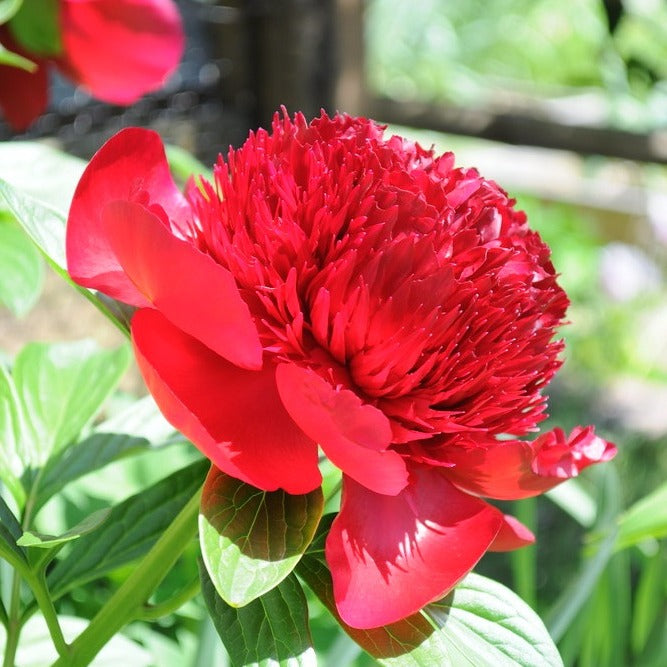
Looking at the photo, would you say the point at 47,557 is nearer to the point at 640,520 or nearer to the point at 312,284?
the point at 312,284

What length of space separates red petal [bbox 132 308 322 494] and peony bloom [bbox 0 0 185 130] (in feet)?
0.82

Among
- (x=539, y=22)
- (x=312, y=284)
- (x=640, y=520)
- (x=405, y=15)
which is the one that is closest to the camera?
(x=312, y=284)

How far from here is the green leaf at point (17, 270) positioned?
39 cm

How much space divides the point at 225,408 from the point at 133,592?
61 millimetres

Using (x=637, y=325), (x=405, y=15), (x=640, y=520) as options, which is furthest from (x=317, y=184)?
(x=405, y=15)

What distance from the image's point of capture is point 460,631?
246 millimetres

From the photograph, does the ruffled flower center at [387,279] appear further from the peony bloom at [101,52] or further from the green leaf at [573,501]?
the green leaf at [573,501]

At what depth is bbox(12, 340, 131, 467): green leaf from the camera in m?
0.33

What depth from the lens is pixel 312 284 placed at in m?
0.23

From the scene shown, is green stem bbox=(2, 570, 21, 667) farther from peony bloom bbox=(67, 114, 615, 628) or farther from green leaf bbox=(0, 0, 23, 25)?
green leaf bbox=(0, 0, 23, 25)

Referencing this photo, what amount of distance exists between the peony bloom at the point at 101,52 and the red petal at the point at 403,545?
0.28m

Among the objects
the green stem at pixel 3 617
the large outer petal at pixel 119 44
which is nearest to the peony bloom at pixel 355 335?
the green stem at pixel 3 617

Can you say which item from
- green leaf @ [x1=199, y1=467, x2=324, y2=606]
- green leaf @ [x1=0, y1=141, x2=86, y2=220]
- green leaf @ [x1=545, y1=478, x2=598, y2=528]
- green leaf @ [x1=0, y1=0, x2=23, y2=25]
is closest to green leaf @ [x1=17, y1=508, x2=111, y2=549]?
green leaf @ [x1=199, y1=467, x2=324, y2=606]

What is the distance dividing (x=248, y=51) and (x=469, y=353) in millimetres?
780
